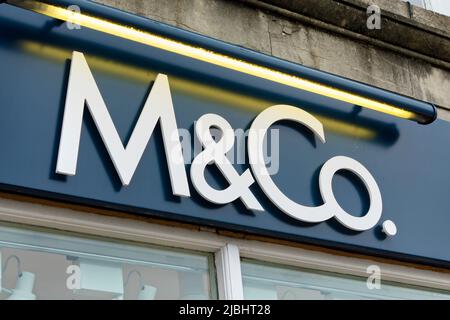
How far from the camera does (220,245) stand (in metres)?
3.93

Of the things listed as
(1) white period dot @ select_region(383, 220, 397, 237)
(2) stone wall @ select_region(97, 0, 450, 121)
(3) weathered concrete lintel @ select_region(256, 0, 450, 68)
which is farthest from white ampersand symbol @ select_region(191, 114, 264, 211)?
(3) weathered concrete lintel @ select_region(256, 0, 450, 68)

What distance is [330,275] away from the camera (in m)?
4.25

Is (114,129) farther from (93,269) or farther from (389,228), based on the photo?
(389,228)

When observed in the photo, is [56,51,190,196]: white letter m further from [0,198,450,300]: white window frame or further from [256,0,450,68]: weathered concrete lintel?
[256,0,450,68]: weathered concrete lintel

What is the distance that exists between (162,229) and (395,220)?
1.34 meters

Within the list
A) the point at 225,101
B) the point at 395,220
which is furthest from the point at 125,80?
the point at 395,220

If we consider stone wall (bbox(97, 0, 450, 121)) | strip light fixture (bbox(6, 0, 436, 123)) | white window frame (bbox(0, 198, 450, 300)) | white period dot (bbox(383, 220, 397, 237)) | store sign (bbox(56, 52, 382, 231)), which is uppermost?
stone wall (bbox(97, 0, 450, 121))

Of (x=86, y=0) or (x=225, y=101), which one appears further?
(x=225, y=101)

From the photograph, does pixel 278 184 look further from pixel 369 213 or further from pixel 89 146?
pixel 89 146

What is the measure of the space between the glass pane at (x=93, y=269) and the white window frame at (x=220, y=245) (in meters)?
0.05

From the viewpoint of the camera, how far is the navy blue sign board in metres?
3.54

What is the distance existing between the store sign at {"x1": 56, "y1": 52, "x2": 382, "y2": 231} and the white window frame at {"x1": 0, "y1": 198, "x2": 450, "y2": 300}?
7.1 inches

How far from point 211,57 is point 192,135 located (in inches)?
16.0

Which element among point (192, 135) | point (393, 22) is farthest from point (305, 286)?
point (393, 22)
